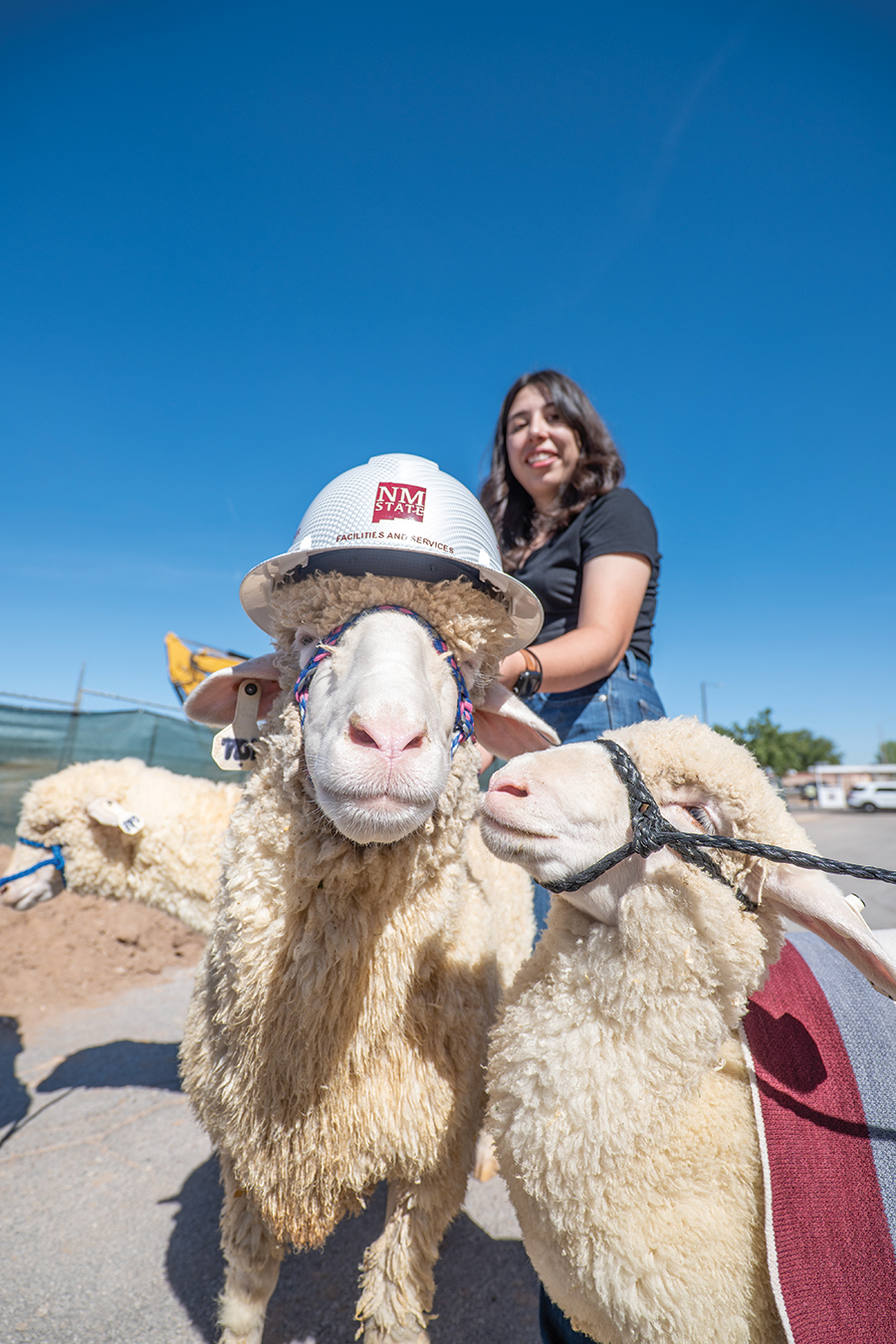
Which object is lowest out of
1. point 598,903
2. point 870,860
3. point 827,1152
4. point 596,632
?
point 870,860

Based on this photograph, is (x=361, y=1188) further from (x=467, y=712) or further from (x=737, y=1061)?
(x=467, y=712)

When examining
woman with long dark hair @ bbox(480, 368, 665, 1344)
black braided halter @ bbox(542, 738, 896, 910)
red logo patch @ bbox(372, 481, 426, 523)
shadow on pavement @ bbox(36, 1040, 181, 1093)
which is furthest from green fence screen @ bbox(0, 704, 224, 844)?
black braided halter @ bbox(542, 738, 896, 910)

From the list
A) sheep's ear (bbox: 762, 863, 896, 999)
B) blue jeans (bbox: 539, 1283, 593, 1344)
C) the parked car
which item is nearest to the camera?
sheep's ear (bbox: 762, 863, 896, 999)

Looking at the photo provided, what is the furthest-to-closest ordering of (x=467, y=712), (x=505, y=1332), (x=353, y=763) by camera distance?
(x=505, y=1332) → (x=467, y=712) → (x=353, y=763)

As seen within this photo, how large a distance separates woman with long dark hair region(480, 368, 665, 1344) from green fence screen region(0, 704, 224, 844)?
5.31 metres

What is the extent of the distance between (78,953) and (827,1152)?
214 inches

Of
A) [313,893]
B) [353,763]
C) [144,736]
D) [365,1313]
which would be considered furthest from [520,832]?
[144,736]

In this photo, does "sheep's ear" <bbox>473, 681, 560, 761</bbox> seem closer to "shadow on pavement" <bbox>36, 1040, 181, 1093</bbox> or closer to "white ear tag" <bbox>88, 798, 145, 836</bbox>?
"white ear tag" <bbox>88, 798, 145, 836</bbox>

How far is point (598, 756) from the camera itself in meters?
1.19

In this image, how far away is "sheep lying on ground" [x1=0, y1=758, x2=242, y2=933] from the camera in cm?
297

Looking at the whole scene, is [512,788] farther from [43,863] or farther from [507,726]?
[43,863]

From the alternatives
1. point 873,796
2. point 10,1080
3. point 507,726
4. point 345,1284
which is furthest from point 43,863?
point 873,796

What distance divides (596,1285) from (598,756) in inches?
33.6

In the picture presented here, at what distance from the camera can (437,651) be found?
1.45 m
